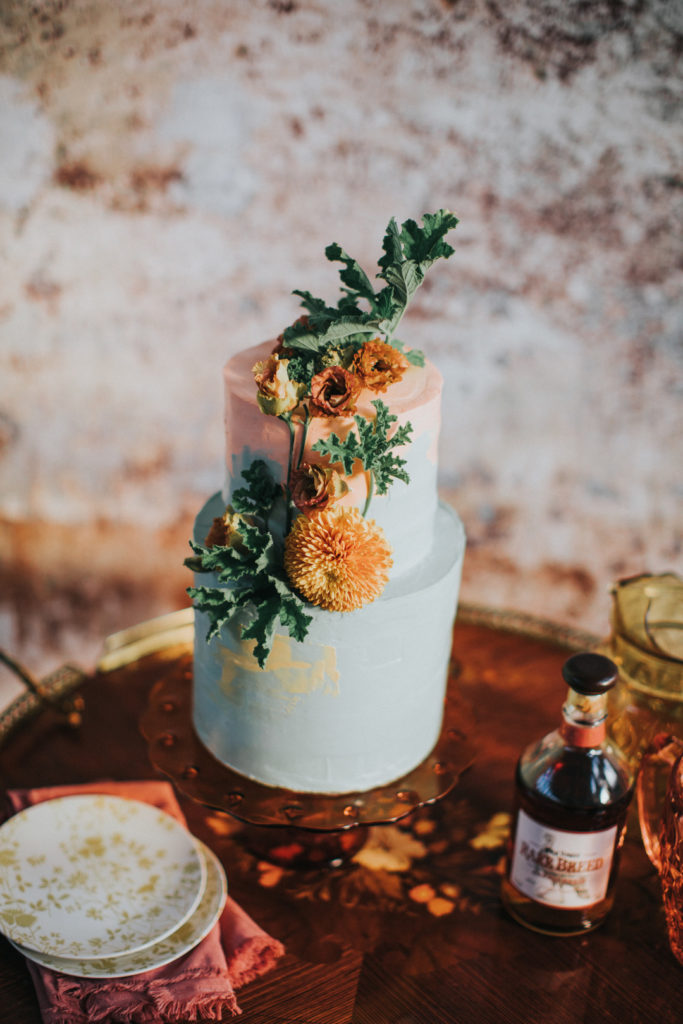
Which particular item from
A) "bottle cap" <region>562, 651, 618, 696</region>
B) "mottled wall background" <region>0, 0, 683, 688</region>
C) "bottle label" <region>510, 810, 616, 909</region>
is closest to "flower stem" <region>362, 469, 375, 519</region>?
"bottle cap" <region>562, 651, 618, 696</region>

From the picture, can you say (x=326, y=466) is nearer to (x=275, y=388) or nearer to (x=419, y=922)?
(x=275, y=388)

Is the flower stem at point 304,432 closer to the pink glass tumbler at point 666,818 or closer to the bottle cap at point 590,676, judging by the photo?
the bottle cap at point 590,676

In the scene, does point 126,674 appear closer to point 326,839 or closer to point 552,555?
point 326,839

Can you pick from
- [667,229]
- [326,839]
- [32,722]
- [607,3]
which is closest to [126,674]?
[32,722]

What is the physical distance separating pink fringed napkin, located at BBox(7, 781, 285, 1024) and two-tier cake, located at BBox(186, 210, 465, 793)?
0.17 meters

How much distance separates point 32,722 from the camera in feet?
4.30

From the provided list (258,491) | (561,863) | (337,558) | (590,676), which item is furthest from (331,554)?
(561,863)

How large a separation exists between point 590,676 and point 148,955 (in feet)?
1.71

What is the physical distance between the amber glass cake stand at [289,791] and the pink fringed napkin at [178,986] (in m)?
0.12

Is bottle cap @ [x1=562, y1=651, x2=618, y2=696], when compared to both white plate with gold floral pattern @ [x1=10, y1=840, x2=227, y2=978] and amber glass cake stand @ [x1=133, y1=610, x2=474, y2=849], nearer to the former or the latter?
amber glass cake stand @ [x1=133, y1=610, x2=474, y2=849]

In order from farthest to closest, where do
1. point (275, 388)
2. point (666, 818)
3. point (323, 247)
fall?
1. point (323, 247)
2. point (666, 818)
3. point (275, 388)

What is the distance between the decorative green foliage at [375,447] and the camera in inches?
35.4

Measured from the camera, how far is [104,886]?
1.04 meters

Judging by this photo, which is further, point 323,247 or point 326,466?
point 323,247
